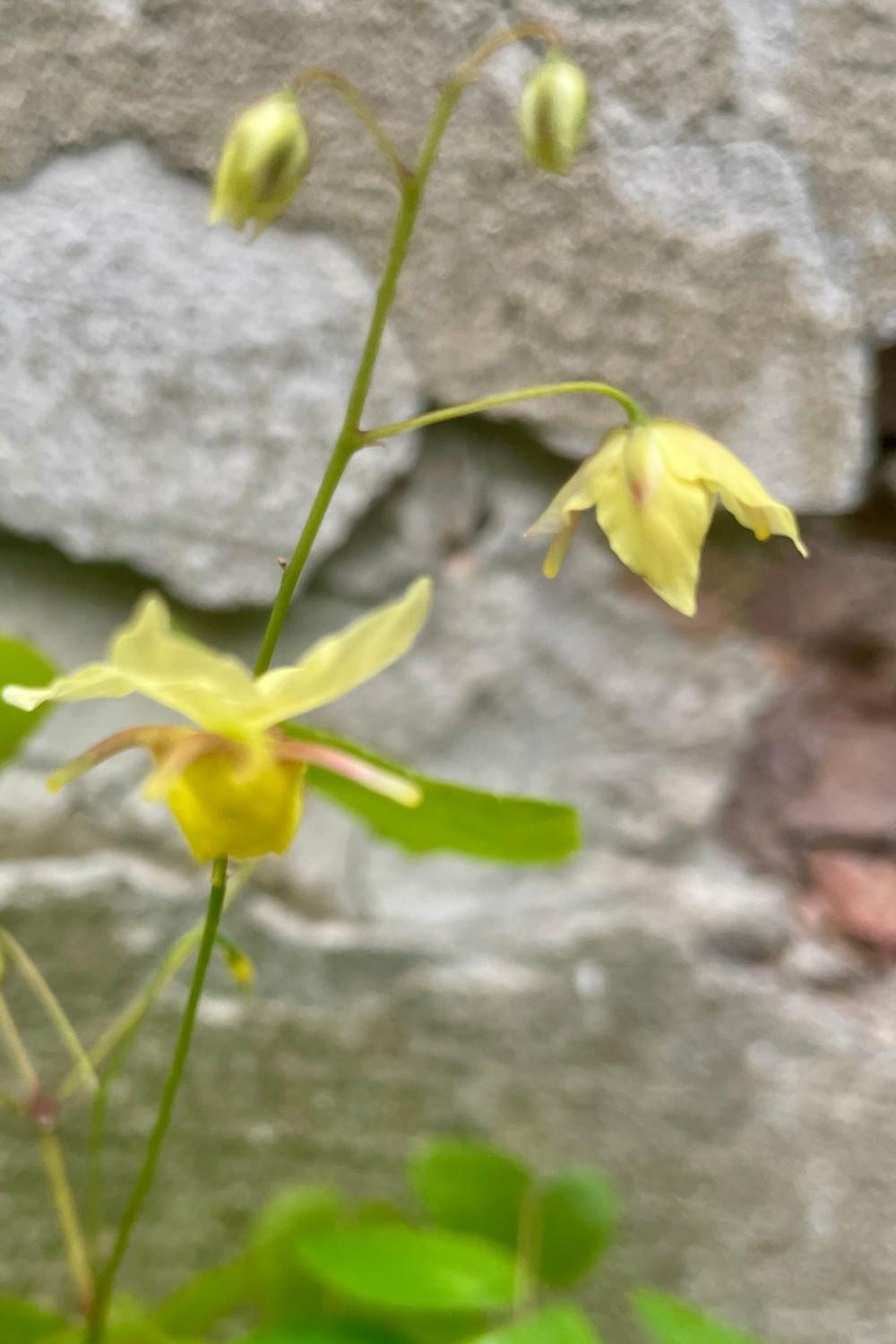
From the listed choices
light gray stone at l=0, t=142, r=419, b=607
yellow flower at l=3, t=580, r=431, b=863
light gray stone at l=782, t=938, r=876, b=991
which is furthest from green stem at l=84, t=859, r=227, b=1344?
light gray stone at l=782, t=938, r=876, b=991

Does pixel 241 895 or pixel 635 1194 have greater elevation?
pixel 241 895

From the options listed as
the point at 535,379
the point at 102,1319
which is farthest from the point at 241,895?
the point at 535,379

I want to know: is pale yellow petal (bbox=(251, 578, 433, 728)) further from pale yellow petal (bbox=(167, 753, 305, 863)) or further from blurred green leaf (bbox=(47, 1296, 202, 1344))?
blurred green leaf (bbox=(47, 1296, 202, 1344))

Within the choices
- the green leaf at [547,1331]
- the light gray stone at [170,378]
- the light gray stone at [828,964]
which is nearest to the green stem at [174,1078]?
the green leaf at [547,1331]

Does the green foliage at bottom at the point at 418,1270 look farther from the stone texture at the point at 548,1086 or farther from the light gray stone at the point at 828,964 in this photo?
the light gray stone at the point at 828,964

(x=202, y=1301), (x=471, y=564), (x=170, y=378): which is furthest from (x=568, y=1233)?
(x=170, y=378)

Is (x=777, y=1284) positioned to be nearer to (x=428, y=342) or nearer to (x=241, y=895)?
(x=241, y=895)
